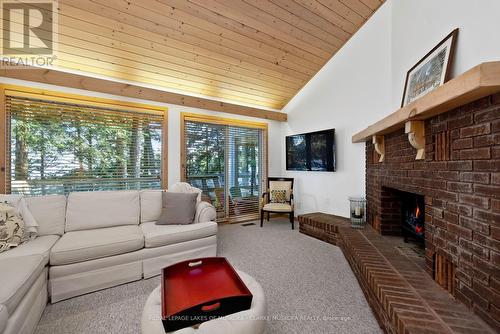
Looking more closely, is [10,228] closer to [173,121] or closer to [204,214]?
[204,214]

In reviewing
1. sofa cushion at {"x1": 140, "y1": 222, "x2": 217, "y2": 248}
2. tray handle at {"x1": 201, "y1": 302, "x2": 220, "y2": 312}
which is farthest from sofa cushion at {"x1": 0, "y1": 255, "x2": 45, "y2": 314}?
tray handle at {"x1": 201, "y1": 302, "x2": 220, "y2": 312}

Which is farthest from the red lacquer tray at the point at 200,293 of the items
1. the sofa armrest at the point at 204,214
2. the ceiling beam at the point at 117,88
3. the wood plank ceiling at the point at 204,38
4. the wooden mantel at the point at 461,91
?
the ceiling beam at the point at 117,88

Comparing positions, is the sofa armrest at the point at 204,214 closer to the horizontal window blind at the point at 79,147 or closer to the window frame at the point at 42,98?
the window frame at the point at 42,98

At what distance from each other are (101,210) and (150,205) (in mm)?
525

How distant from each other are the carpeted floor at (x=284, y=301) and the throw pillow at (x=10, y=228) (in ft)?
2.15

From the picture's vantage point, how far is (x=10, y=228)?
6.20 feet

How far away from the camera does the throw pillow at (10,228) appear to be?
72.2 inches

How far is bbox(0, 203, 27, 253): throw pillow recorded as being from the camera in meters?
1.83

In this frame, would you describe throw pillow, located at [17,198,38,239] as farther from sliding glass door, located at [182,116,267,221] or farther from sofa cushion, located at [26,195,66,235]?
sliding glass door, located at [182,116,267,221]

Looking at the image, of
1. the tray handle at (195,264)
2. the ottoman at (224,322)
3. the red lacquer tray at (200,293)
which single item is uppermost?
the tray handle at (195,264)

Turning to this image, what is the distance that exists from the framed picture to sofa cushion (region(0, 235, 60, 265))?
3.45 meters

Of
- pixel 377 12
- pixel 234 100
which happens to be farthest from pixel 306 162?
pixel 377 12

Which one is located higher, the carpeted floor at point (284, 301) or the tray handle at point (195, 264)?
the tray handle at point (195, 264)

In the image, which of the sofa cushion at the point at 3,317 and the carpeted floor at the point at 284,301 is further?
the carpeted floor at the point at 284,301
